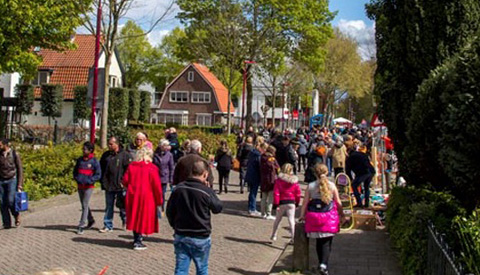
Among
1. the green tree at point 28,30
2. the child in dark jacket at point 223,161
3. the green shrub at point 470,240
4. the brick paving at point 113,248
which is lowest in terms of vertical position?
the brick paving at point 113,248

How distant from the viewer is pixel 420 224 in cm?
750

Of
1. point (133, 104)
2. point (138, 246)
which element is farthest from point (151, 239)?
point (133, 104)

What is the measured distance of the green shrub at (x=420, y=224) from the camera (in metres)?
7.11

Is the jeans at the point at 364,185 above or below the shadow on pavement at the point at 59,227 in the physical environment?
above

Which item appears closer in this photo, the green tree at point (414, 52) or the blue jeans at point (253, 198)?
the green tree at point (414, 52)

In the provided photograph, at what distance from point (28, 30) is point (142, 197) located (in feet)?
58.2

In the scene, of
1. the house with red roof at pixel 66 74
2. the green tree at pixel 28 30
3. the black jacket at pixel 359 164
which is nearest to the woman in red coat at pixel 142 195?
the black jacket at pixel 359 164

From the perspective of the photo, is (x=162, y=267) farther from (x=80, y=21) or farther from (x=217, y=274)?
(x=80, y=21)

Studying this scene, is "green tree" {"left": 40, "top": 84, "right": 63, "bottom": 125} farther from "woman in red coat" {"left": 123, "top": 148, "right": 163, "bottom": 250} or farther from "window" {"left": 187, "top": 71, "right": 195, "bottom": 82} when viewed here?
"woman in red coat" {"left": 123, "top": 148, "right": 163, "bottom": 250}

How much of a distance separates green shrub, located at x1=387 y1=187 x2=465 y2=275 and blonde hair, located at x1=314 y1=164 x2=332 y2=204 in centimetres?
110

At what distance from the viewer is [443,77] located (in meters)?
7.06

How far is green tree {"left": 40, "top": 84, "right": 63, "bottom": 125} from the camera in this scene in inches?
1718

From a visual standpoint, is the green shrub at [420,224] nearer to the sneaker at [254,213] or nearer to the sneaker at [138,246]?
the sneaker at [138,246]

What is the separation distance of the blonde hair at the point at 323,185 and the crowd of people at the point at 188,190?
0.01 m
